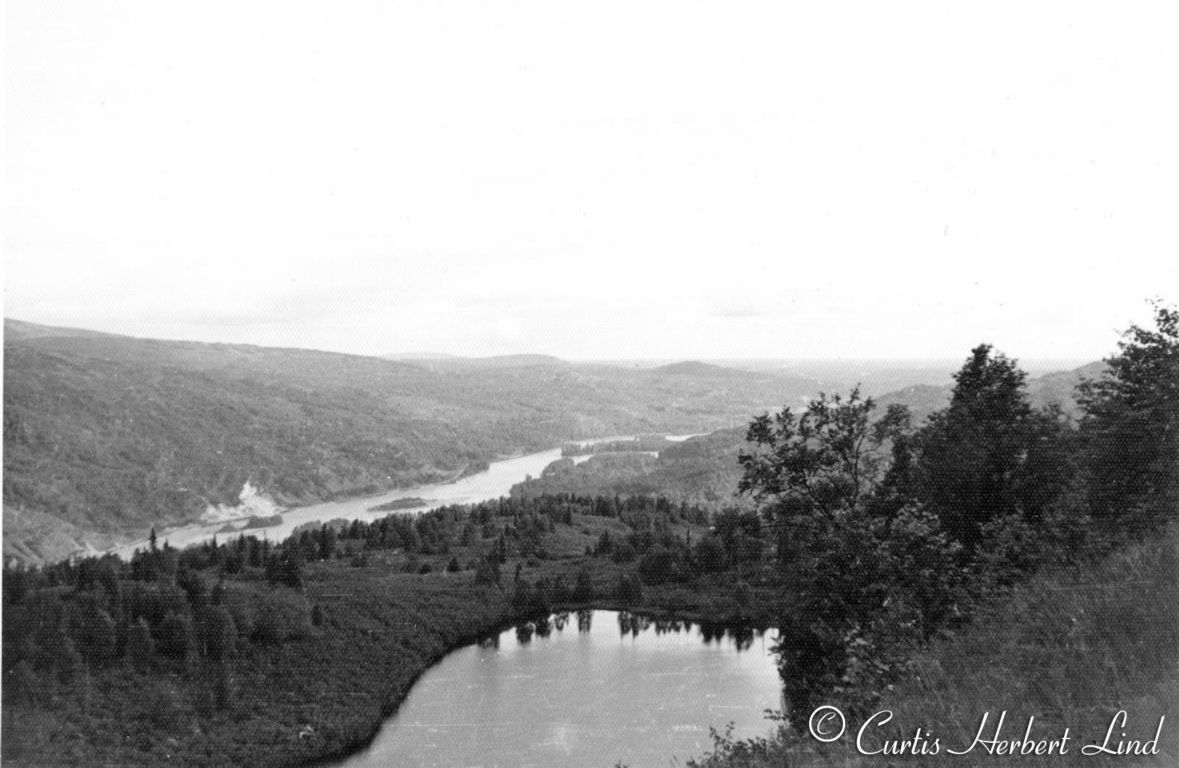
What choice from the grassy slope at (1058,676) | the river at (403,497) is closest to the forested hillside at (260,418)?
the river at (403,497)

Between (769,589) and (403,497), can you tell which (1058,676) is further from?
(403,497)

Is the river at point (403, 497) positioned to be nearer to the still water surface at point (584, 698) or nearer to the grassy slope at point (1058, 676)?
the still water surface at point (584, 698)

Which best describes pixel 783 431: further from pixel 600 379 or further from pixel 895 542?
pixel 600 379

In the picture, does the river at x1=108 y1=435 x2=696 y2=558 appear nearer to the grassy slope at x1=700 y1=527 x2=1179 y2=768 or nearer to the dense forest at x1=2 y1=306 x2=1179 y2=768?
the dense forest at x1=2 y1=306 x2=1179 y2=768

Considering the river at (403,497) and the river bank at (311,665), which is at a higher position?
the river at (403,497)

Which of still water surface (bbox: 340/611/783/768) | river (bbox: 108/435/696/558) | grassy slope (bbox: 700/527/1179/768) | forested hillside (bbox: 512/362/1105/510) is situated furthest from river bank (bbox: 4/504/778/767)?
grassy slope (bbox: 700/527/1179/768)
